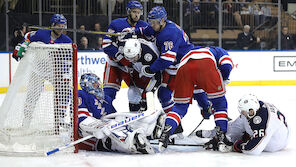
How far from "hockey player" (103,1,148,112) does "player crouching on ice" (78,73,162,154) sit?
69 centimetres

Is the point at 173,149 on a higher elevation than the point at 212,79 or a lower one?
lower

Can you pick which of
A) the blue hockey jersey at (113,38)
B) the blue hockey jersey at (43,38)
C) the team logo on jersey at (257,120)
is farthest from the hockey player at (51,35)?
the team logo on jersey at (257,120)

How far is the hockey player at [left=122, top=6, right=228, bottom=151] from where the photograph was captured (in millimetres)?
3574

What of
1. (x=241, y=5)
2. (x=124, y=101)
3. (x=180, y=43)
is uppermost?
(x=241, y=5)

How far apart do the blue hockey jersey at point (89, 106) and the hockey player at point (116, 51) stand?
0.70m

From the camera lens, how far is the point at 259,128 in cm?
327

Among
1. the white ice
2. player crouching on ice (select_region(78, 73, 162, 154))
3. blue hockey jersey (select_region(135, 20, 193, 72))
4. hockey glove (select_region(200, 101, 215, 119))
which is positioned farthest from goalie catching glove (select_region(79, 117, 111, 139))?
hockey glove (select_region(200, 101, 215, 119))

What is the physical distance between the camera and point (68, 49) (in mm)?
3494

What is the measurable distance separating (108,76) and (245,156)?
59.8 inches

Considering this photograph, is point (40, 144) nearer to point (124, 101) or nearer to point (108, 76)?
point (108, 76)

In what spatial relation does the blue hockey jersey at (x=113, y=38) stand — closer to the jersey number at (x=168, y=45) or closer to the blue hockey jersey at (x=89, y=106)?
the jersey number at (x=168, y=45)

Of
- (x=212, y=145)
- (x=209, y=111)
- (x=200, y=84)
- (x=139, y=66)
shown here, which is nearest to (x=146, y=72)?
(x=139, y=66)

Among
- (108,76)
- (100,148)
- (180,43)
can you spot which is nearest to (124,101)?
(108,76)

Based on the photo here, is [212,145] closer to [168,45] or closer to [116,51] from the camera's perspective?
[168,45]
